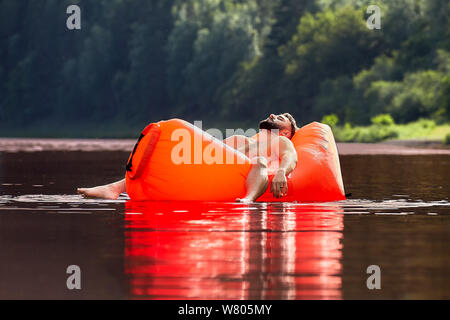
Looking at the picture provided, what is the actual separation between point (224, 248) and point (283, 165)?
4.21 m

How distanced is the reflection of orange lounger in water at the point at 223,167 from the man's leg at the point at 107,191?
0.52m

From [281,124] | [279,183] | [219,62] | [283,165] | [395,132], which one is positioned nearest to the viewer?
[279,183]

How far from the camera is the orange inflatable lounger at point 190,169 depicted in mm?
12820

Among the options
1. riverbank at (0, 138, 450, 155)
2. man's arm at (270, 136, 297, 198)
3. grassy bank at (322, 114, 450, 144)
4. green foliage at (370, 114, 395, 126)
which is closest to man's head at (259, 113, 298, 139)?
man's arm at (270, 136, 297, 198)

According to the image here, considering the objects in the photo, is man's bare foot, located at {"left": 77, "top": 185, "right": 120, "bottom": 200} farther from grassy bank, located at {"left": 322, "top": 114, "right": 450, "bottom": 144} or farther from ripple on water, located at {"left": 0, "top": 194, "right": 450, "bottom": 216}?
grassy bank, located at {"left": 322, "top": 114, "right": 450, "bottom": 144}

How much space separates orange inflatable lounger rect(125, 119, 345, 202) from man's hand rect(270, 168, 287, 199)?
17.5 inches

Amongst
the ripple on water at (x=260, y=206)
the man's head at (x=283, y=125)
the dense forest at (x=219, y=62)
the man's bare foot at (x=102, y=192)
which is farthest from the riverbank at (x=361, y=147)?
the man's bare foot at (x=102, y=192)

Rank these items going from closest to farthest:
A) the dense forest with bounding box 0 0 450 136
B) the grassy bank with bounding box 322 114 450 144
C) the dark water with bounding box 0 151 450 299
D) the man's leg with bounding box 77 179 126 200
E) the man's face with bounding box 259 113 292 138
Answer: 1. the dark water with bounding box 0 151 450 299
2. the man's face with bounding box 259 113 292 138
3. the man's leg with bounding box 77 179 126 200
4. the grassy bank with bounding box 322 114 450 144
5. the dense forest with bounding box 0 0 450 136

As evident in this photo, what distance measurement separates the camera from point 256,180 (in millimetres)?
12836

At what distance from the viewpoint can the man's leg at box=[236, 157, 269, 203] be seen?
12805 mm

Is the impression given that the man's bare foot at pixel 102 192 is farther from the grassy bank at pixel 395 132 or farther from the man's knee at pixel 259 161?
the grassy bank at pixel 395 132

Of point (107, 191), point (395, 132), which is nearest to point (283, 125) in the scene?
point (107, 191)

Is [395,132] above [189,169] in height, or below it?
above

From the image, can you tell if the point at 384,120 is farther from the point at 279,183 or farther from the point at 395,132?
the point at 279,183
